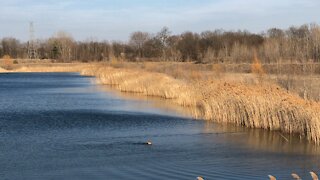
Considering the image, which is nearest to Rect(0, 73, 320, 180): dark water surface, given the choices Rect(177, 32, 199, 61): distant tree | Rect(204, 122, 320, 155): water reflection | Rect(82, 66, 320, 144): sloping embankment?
Rect(204, 122, 320, 155): water reflection

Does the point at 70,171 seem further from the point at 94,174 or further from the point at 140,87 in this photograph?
the point at 140,87

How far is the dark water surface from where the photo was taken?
8617mm

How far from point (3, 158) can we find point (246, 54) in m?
33.9

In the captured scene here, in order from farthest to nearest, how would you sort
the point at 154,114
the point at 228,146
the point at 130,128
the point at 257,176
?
the point at 154,114 < the point at 130,128 < the point at 228,146 < the point at 257,176

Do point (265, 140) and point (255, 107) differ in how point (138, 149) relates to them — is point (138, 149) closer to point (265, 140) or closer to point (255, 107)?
point (265, 140)

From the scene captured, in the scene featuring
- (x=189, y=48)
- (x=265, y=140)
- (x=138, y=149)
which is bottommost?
(x=265, y=140)

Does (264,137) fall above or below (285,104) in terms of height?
below

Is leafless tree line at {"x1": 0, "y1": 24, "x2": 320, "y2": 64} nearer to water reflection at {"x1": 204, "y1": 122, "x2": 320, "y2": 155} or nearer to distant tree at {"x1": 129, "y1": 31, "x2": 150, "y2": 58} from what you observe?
distant tree at {"x1": 129, "y1": 31, "x2": 150, "y2": 58}

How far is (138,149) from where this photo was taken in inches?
420

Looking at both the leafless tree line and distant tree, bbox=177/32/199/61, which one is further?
distant tree, bbox=177/32/199/61

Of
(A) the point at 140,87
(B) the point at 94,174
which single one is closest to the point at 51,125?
(B) the point at 94,174

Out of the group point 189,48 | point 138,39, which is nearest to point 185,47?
point 189,48

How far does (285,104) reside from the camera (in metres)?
12.7

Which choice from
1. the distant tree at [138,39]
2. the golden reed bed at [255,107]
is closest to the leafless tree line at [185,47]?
the distant tree at [138,39]
